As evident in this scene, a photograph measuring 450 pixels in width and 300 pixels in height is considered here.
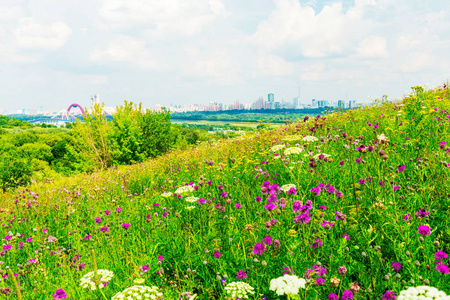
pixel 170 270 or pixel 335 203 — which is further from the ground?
pixel 335 203

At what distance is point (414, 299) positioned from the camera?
3.81 ft

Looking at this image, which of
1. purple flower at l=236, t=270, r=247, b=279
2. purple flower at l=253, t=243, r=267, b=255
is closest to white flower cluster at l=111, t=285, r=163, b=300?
purple flower at l=236, t=270, r=247, b=279

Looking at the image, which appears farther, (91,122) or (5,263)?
(91,122)

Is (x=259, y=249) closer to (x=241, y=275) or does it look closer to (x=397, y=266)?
(x=241, y=275)

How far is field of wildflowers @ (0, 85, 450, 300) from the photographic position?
194cm

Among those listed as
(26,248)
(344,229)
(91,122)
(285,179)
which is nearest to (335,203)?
(344,229)

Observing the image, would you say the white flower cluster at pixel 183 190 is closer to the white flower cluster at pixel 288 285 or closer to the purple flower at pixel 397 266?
the white flower cluster at pixel 288 285

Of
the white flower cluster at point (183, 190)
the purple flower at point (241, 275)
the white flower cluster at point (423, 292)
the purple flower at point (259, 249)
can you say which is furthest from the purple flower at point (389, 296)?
the white flower cluster at point (183, 190)

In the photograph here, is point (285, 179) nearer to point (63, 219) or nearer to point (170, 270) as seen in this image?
point (170, 270)

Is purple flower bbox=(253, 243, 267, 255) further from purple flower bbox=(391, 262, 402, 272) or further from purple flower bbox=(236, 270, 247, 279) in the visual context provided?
purple flower bbox=(391, 262, 402, 272)

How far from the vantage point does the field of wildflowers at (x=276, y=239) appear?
1943mm

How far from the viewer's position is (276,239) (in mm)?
2379

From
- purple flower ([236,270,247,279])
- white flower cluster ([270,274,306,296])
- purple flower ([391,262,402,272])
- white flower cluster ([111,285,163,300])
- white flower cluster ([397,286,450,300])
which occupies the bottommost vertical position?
purple flower ([236,270,247,279])

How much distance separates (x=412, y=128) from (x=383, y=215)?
3.24 metres
